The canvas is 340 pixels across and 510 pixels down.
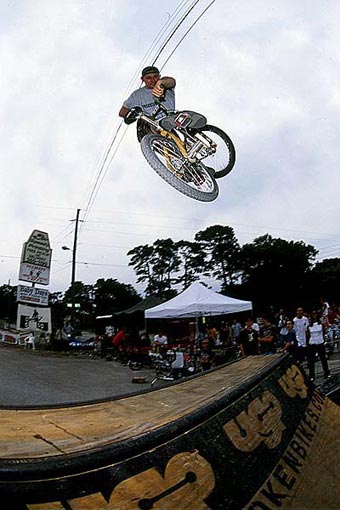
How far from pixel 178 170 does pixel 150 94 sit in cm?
103

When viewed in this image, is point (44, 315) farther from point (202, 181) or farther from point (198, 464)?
point (198, 464)

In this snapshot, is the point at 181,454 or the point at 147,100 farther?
the point at 147,100

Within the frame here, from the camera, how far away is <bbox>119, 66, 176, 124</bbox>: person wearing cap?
539cm

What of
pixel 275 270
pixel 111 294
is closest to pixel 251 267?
pixel 275 270

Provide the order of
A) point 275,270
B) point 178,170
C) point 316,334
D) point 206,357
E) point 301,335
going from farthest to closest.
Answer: point 275,270 → point 206,357 → point 301,335 → point 316,334 → point 178,170

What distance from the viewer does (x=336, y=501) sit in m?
1.94

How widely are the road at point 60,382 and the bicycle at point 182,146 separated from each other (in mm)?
2814

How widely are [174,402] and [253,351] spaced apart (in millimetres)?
6196

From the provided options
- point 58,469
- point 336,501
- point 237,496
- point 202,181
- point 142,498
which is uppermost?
point 202,181

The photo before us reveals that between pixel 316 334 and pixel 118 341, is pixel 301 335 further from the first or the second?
pixel 118 341

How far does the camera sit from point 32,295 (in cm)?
1938

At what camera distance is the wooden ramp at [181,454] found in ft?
4.53

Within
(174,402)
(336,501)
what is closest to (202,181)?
(174,402)

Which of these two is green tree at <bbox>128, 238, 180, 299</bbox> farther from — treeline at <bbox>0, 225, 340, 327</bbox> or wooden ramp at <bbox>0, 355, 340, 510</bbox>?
wooden ramp at <bbox>0, 355, 340, 510</bbox>
